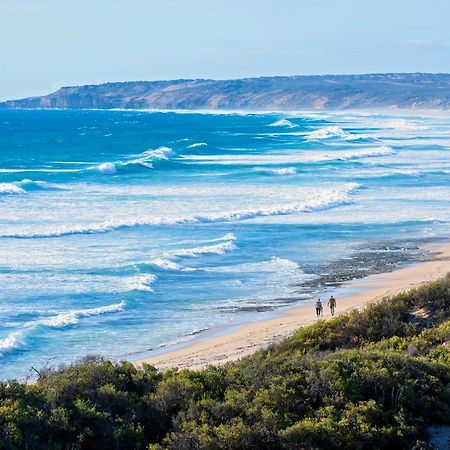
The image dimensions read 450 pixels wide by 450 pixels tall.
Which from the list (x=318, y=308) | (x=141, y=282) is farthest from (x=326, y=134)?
(x=318, y=308)

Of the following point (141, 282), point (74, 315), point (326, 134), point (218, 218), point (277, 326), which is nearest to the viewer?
point (277, 326)

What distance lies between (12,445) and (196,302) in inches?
541

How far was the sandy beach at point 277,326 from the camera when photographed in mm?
16531

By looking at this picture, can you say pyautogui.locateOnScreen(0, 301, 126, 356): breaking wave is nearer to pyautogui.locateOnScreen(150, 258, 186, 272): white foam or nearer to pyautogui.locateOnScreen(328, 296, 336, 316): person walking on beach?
pyautogui.locateOnScreen(150, 258, 186, 272): white foam

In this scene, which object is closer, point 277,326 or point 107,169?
point 277,326

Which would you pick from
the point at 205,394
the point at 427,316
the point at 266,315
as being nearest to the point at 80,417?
the point at 205,394

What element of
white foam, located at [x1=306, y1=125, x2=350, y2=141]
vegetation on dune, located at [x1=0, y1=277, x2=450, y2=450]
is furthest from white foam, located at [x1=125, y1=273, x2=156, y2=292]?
white foam, located at [x1=306, y1=125, x2=350, y2=141]

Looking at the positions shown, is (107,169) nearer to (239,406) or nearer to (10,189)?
(10,189)

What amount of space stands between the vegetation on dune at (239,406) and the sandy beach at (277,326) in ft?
20.4

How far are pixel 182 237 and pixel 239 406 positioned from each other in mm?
22051

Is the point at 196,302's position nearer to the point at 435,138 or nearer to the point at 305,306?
the point at 305,306

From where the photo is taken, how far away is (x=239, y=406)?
8602 millimetres

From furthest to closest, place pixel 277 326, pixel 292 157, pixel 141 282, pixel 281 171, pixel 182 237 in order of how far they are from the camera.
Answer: pixel 292 157 < pixel 281 171 < pixel 182 237 < pixel 141 282 < pixel 277 326

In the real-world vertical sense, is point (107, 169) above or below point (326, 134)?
below
